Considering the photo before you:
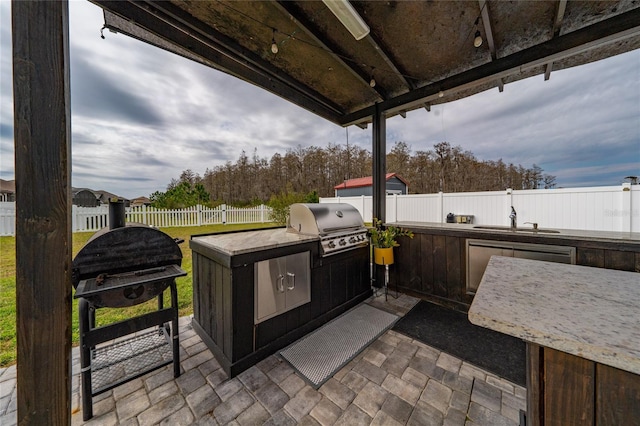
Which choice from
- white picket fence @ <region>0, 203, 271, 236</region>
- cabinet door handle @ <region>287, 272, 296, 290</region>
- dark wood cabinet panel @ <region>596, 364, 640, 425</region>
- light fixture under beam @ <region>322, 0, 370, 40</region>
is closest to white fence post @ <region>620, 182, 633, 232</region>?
light fixture under beam @ <region>322, 0, 370, 40</region>

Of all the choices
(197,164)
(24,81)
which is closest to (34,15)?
(24,81)

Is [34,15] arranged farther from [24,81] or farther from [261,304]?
[261,304]

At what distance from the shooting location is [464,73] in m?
2.68

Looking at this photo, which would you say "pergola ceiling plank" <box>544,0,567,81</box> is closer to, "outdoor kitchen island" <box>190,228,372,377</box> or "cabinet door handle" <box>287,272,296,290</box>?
"outdoor kitchen island" <box>190,228,372,377</box>

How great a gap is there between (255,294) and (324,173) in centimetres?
976

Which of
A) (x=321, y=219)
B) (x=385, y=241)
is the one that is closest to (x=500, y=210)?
(x=385, y=241)

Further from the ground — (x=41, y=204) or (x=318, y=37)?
(x=318, y=37)

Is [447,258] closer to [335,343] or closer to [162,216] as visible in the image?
[335,343]

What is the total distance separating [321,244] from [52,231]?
196 centimetres

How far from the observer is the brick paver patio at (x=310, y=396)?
4.74ft

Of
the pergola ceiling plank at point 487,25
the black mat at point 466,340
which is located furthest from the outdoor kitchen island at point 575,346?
the pergola ceiling plank at point 487,25

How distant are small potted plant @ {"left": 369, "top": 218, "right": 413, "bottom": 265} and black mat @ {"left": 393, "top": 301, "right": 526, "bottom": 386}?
0.74 m

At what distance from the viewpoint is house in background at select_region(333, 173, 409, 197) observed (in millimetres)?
11844

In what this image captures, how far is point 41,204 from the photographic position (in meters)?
0.91
